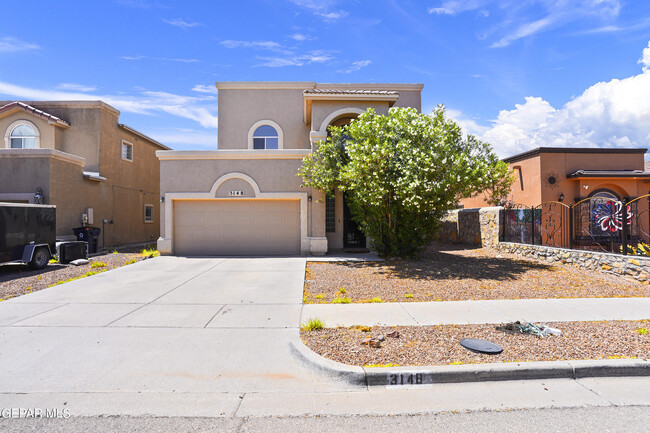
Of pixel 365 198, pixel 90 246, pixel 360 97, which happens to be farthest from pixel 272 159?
pixel 90 246

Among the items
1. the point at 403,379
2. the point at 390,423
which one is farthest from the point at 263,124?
the point at 390,423

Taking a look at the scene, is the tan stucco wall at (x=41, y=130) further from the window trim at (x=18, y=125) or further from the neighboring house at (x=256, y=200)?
the neighboring house at (x=256, y=200)

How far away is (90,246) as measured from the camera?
1555 cm

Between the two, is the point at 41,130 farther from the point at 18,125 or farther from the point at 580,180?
the point at 580,180

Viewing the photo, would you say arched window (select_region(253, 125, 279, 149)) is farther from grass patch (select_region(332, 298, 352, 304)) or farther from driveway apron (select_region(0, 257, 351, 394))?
grass patch (select_region(332, 298, 352, 304))

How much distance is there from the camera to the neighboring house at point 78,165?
14578 mm

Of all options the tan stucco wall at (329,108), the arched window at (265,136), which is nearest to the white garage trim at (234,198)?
the tan stucco wall at (329,108)

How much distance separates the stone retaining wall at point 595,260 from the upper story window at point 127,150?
67.1 feet

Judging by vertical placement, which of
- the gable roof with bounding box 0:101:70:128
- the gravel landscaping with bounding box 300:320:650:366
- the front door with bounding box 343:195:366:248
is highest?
the gable roof with bounding box 0:101:70:128

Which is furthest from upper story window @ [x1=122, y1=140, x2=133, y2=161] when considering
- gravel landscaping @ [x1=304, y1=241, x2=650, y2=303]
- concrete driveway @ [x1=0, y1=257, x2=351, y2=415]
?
gravel landscaping @ [x1=304, y1=241, x2=650, y2=303]

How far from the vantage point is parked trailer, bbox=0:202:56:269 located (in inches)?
413

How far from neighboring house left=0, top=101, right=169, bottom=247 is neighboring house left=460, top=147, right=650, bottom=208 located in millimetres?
21789

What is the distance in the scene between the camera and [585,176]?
1759 cm

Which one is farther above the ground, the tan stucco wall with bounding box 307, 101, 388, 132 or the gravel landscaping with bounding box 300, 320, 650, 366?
the tan stucco wall with bounding box 307, 101, 388, 132
